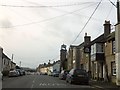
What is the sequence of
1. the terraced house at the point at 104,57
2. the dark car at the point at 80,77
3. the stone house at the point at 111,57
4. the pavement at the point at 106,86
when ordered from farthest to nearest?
the terraced house at the point at 104,57, the stone house at the point at 111,57, the dark car at the point at 80,77, the pavement at the point at 106,86

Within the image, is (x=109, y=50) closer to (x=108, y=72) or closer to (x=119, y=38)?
(x=108, y=72)

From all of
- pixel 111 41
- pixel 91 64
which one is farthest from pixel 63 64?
pixel 111 41

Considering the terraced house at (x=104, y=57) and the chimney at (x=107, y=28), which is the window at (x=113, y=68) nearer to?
the terraced house at (x=104, y=57)

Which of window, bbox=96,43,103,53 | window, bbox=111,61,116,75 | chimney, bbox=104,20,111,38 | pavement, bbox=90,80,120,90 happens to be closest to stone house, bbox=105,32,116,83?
window, bbox=111,61,116,75

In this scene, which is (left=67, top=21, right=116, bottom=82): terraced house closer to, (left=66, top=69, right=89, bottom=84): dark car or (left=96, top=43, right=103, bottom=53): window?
(left=96, top=43, right=103, bottom=53): window

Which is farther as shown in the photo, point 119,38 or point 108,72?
point 108,72

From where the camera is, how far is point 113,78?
127 feet

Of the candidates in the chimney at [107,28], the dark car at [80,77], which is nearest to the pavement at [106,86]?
the dark car at [80,77]

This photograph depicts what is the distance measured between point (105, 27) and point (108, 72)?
8.66 meters

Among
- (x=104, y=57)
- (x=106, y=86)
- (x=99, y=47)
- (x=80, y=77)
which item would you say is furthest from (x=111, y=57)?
(x=106, y=86)

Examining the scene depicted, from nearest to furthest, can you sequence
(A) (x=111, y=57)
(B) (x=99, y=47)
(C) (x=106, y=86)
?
(C) (x=106, y=86) < (A) (x=111, y=57) < (B) (x=99, y=47)

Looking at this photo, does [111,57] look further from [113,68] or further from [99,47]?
[99,47]

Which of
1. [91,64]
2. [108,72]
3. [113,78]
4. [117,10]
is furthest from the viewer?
[91,64]

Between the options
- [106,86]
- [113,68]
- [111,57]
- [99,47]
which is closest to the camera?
[106,86]
